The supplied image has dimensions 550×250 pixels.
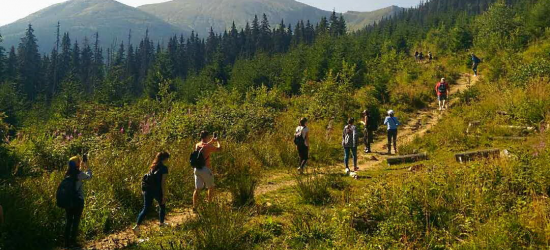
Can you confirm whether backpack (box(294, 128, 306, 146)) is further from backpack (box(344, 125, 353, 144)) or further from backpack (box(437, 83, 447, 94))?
backpack (box(437, 83, 447, 94))

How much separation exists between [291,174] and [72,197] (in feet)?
18.7

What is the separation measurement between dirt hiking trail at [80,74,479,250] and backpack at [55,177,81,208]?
A: 0.88m

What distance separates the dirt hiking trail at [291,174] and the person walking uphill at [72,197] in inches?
14.6

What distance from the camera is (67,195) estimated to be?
581cm

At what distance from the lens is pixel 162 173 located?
21.5 ft

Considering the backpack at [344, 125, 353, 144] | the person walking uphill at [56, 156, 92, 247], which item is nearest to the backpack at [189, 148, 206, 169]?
the person walking uphill at [56, 156, 92, 247]

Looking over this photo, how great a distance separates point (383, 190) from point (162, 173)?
13.6 feet

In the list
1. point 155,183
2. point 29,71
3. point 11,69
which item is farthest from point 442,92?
point 29,71

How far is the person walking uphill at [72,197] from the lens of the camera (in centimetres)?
582

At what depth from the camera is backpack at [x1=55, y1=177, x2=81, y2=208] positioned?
5.80m

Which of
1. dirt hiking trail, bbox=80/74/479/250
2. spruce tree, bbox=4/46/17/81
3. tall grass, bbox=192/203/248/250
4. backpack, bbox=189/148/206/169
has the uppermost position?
spruce tree, bbox=4/46/17/81

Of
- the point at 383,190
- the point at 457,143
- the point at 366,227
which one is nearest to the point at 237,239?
the point at 366,227

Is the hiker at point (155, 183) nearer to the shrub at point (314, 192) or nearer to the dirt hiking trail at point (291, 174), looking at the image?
the dirt hiking trail at point (291, 174)

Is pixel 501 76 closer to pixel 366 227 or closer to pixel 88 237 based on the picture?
pixel 366 227
